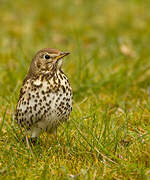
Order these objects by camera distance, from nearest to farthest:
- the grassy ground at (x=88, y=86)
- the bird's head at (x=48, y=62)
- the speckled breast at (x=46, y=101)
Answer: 1. the grassy ground at (x=88, y=86)
2. the speckled breast at (x=46, y=101)
3. the bird's head at (x=48, y=62)

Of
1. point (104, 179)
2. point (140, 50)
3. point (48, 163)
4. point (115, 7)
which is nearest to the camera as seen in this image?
point (104, 179)

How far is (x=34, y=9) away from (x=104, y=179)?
21.3 ft

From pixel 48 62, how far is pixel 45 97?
0.38 metres

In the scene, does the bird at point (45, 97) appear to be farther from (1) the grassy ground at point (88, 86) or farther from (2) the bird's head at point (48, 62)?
(1) the grassy ground at point (88, 86)

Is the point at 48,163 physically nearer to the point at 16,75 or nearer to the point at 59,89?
the point at 59,89

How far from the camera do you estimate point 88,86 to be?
514 cm

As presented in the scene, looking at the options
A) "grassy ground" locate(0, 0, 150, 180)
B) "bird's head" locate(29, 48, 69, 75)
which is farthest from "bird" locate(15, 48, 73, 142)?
"grassy ground" locate(0, 0, 150, 180)

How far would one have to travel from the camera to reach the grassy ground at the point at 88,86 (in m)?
3.33

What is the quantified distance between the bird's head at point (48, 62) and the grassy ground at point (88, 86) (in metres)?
0.49

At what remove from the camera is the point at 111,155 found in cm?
326

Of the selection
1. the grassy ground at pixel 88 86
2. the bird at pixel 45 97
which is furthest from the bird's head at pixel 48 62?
the grassy ground at pixel 88 86

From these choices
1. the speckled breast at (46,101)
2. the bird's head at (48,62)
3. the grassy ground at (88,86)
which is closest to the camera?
the grassy ground at (88,86)

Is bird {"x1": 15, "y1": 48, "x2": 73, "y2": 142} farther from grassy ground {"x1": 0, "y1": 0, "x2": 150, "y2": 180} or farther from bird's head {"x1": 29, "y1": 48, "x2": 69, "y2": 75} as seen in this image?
grassy ground {"x1": 0, "y1": 0, "x2": 150, "y2": 180}

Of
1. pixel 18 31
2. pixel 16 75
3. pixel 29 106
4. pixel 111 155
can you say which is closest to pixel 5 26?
pixel 18 31
